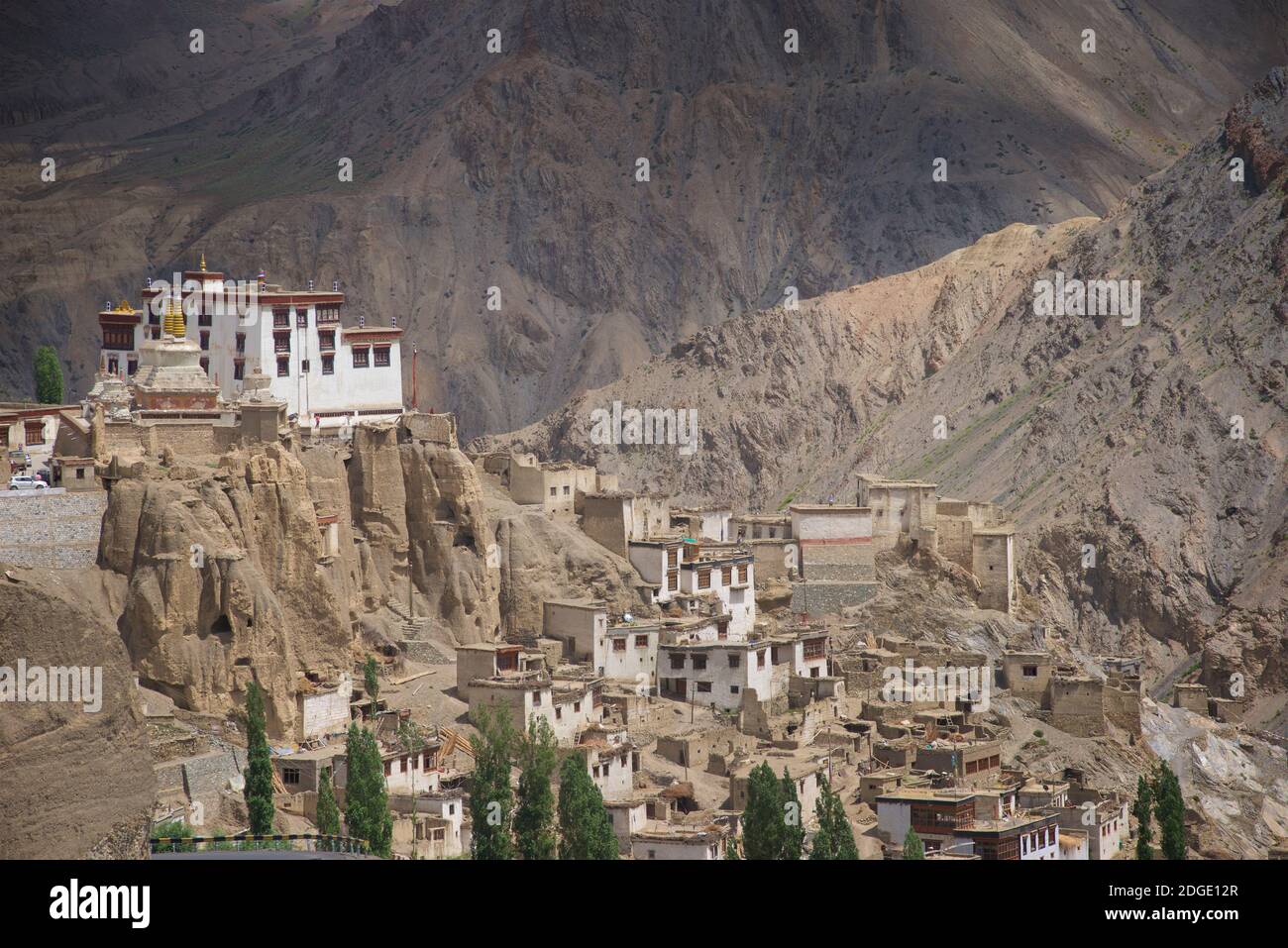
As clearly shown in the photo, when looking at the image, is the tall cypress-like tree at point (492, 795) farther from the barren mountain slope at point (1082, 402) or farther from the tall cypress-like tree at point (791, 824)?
the barren mountain slope at point (1082, 402)

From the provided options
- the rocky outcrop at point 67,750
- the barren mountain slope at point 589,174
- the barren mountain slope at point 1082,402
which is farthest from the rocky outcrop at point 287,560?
the barren mountain slope at point 589,174

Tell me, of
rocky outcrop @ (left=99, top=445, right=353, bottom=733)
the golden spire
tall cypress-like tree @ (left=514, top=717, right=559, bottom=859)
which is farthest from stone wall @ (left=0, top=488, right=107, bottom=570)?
the golden spire

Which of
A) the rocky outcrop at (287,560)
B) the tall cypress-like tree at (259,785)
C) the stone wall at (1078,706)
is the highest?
the rocky outcrop at (287,560)

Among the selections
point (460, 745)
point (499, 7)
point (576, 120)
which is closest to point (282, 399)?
point (460, 745)

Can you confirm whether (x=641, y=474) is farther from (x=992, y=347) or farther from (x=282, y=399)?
(x=282, y=399)

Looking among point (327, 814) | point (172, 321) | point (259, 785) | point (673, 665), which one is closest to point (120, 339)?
point (172, 321)

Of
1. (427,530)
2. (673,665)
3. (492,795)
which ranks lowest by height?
(492,795)

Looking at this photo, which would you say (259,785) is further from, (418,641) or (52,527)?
(418,641)
